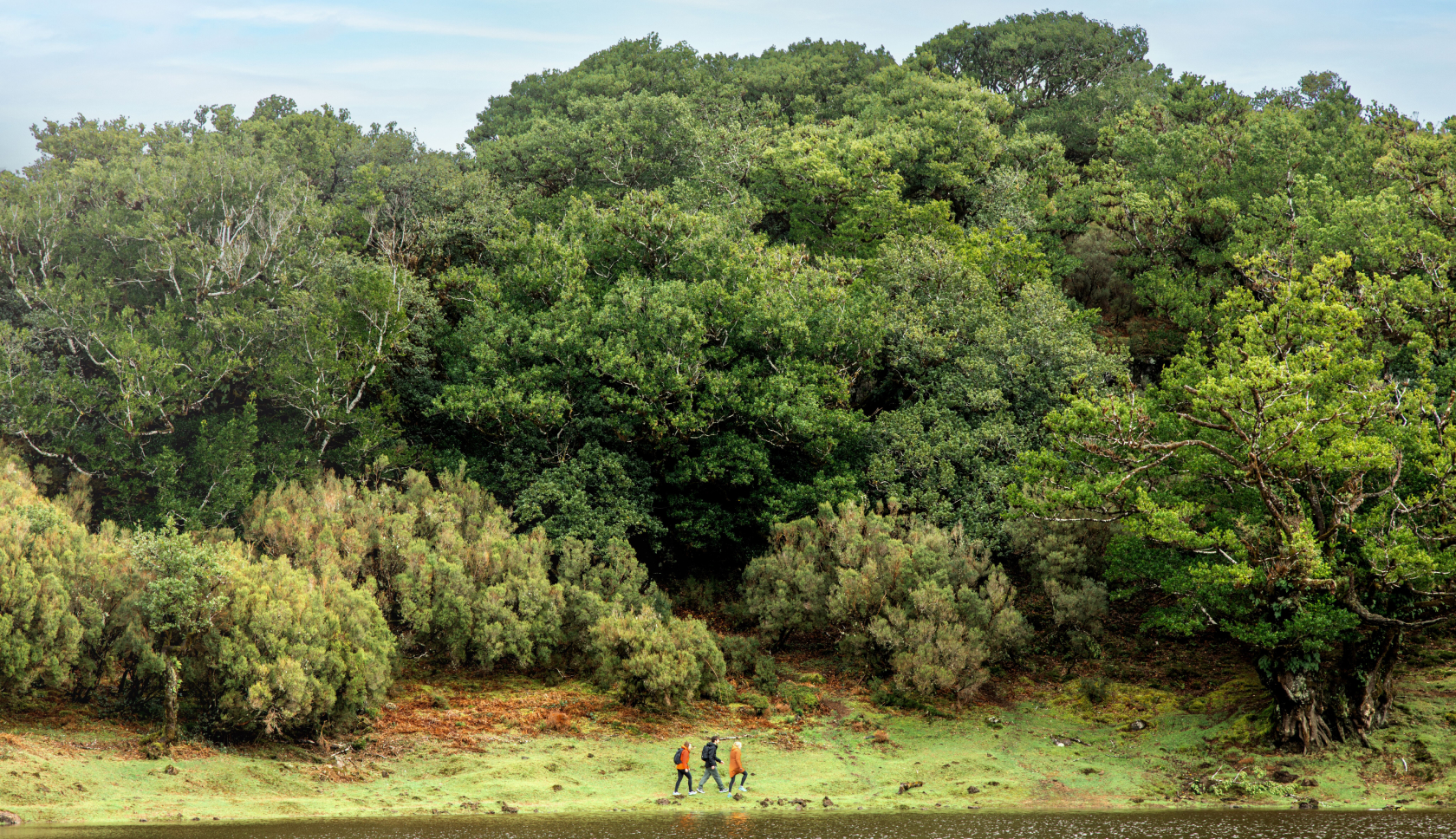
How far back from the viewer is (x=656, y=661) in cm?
3181

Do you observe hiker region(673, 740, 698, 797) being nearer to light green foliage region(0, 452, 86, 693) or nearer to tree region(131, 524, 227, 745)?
tree region(131, 524, 227, 745)

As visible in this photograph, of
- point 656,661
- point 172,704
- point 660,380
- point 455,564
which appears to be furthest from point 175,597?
point 660,380

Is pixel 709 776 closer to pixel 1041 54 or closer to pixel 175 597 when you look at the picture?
pixel 175 597

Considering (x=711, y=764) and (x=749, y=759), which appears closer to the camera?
(x=711, y=764)

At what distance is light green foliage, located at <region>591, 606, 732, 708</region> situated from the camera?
31.8 meters

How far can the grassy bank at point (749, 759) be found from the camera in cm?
2444

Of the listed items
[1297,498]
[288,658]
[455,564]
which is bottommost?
[288,658]

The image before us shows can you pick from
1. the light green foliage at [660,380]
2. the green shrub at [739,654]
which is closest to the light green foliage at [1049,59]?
the light green foliage at [660,380]

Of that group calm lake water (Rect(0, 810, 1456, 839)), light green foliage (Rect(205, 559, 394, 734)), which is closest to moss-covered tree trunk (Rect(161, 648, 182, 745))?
light green foliage (Rect(205, 559, 394, 734))

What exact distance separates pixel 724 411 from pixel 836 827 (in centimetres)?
1993

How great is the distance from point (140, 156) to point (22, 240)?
758 cm

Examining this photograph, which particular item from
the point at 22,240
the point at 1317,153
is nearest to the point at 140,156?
the point at 22,240

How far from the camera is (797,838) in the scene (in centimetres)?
2145

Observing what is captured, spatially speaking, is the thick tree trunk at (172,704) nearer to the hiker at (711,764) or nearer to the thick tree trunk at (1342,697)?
the hiker at (711,764)
